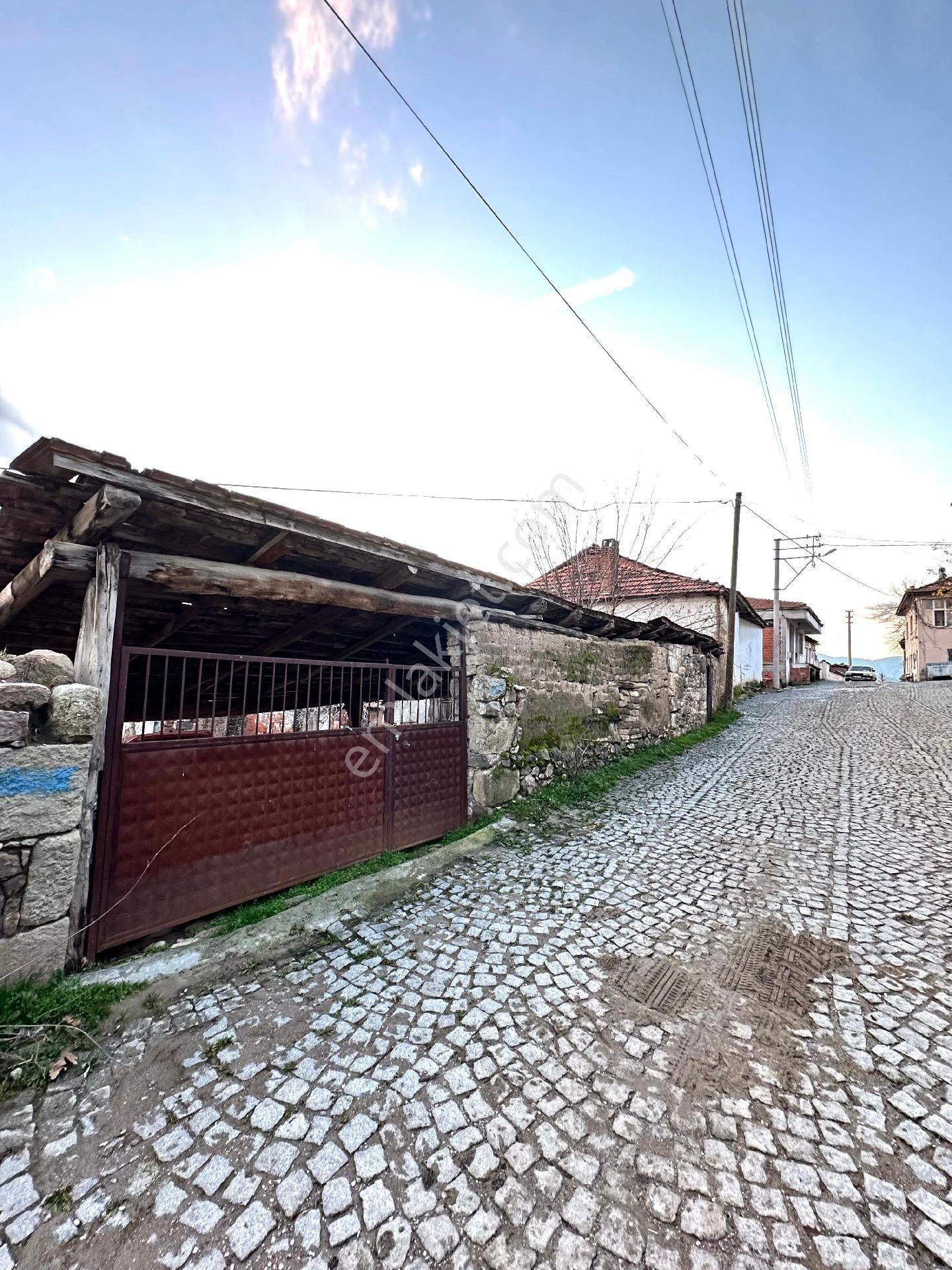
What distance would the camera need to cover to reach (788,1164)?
1821 mm

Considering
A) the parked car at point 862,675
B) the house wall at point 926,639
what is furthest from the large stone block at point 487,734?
the house wall at point 926,639

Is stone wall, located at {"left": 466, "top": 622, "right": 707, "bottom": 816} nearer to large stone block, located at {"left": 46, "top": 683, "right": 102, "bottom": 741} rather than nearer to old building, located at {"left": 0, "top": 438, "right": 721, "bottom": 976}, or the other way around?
old building, located at {"left": 0, "top": 438, "right": 721, "bottom": 976}

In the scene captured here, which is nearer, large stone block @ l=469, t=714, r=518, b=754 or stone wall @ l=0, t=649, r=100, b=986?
stone wall @ l=0, t=649, r=100, b=986

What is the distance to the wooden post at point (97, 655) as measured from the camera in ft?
9.88

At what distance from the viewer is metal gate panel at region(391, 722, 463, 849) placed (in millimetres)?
5055

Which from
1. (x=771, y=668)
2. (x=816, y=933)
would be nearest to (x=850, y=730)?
(x=816, y=933)

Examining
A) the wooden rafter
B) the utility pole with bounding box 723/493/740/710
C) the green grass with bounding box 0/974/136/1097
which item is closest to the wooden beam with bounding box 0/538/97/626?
the wooden rafter

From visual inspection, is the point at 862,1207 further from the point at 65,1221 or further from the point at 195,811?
the point at 195,811

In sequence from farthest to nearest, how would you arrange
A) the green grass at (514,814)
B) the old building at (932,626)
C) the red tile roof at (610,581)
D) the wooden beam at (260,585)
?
the old building at (932,626), the red tile roof at (610,581), the green grass at (514,814), the wooden beam at (260,585)

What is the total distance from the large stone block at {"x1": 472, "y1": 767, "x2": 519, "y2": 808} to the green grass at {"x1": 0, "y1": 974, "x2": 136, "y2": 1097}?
11.7 feet

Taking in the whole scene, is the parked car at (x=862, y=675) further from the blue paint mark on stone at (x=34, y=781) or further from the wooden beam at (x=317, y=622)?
the blue paint mark on stone at (x=34, y=781)

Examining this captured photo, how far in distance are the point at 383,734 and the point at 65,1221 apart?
3.41m

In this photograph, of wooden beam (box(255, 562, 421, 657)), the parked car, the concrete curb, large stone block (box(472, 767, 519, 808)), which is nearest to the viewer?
the concrete curb

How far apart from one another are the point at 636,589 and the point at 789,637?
1632 cm
